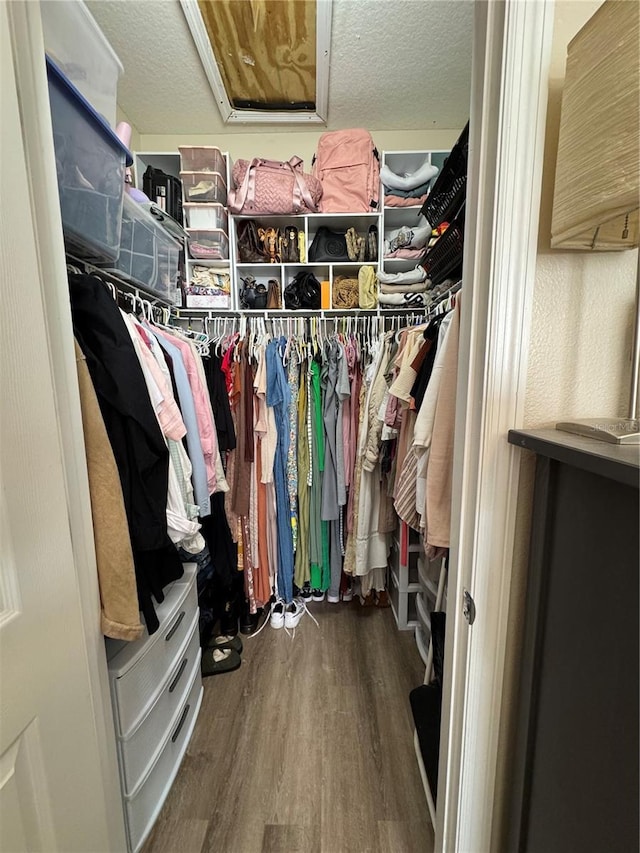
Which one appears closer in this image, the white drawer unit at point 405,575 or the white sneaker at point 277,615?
the white drawer unit at point 405,575

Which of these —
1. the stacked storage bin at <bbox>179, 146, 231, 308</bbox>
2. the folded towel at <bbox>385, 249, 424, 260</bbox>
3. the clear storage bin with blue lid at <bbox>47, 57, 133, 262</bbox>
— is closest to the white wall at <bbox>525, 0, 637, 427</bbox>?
the clear storage bin with blue lid at <bbox>47, 57, 133, 262</bbox>

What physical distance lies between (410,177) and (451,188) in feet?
2.57

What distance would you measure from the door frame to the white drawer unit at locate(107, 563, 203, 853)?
803mm

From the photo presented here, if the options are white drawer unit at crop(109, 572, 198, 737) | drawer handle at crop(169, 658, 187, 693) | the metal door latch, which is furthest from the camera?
drawer handle at crop(169, 658, 187, 693)

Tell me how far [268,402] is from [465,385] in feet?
3.66

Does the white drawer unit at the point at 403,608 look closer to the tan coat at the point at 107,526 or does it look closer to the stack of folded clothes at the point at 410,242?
the tan coat at the point at 107,526

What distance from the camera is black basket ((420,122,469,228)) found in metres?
0.97

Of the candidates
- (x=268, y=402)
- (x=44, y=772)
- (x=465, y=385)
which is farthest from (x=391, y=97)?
(x=44, y=772)

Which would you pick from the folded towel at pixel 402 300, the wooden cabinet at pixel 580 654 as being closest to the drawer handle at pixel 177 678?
the wooden cabinet at pixel 580 654

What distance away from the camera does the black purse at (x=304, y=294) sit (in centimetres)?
182

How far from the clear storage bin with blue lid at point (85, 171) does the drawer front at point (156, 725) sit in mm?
1362

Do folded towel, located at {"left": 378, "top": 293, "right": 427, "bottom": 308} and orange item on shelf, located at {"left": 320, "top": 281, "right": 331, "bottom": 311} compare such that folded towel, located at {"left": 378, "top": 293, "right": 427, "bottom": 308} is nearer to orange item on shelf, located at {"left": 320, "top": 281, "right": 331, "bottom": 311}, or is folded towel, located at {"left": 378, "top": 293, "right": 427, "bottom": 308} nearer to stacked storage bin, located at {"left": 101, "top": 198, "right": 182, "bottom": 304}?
orange item on shelf, located at {"left": 320, "top": 281, "right": 331, "bottom": 311}

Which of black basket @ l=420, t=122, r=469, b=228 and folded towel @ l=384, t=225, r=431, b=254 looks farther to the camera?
folded towel @ l=384, t=225, r=431, b=254

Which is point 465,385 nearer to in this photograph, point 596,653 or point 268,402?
point 596,653
